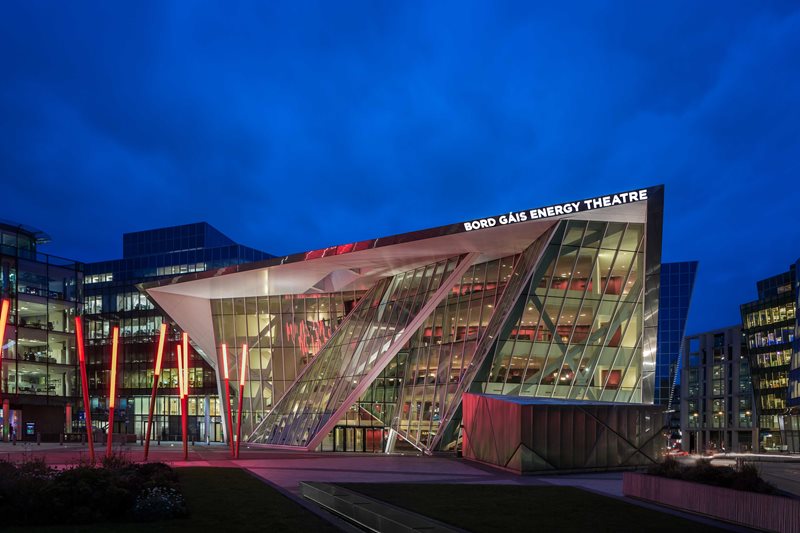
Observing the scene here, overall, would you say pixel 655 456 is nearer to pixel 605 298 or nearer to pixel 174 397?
pixel 605 298

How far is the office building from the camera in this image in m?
35.8

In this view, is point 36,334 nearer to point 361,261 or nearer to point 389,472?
point 361,261

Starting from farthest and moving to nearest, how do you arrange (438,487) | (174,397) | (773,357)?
(773,357) → (174,397) → (438,487)

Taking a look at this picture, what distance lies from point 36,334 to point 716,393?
4083 inches

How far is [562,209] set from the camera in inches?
1310

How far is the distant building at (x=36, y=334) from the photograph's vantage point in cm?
6975

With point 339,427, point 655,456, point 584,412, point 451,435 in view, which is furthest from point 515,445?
point 339,427

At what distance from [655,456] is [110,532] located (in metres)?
21.4

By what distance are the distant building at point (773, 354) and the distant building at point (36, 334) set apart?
8656 cm

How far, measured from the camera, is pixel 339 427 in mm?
44781

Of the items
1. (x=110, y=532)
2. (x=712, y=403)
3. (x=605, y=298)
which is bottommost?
(x=712, y=403)

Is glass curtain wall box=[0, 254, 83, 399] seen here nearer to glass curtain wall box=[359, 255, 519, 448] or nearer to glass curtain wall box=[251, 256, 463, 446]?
glass curtain wall box=[251, 256, 463, 446]

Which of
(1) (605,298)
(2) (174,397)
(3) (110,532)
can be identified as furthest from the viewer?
(2) (174,397)

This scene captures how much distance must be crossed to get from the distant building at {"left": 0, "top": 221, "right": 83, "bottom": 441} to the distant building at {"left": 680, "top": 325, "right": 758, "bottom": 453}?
89.8 meters
